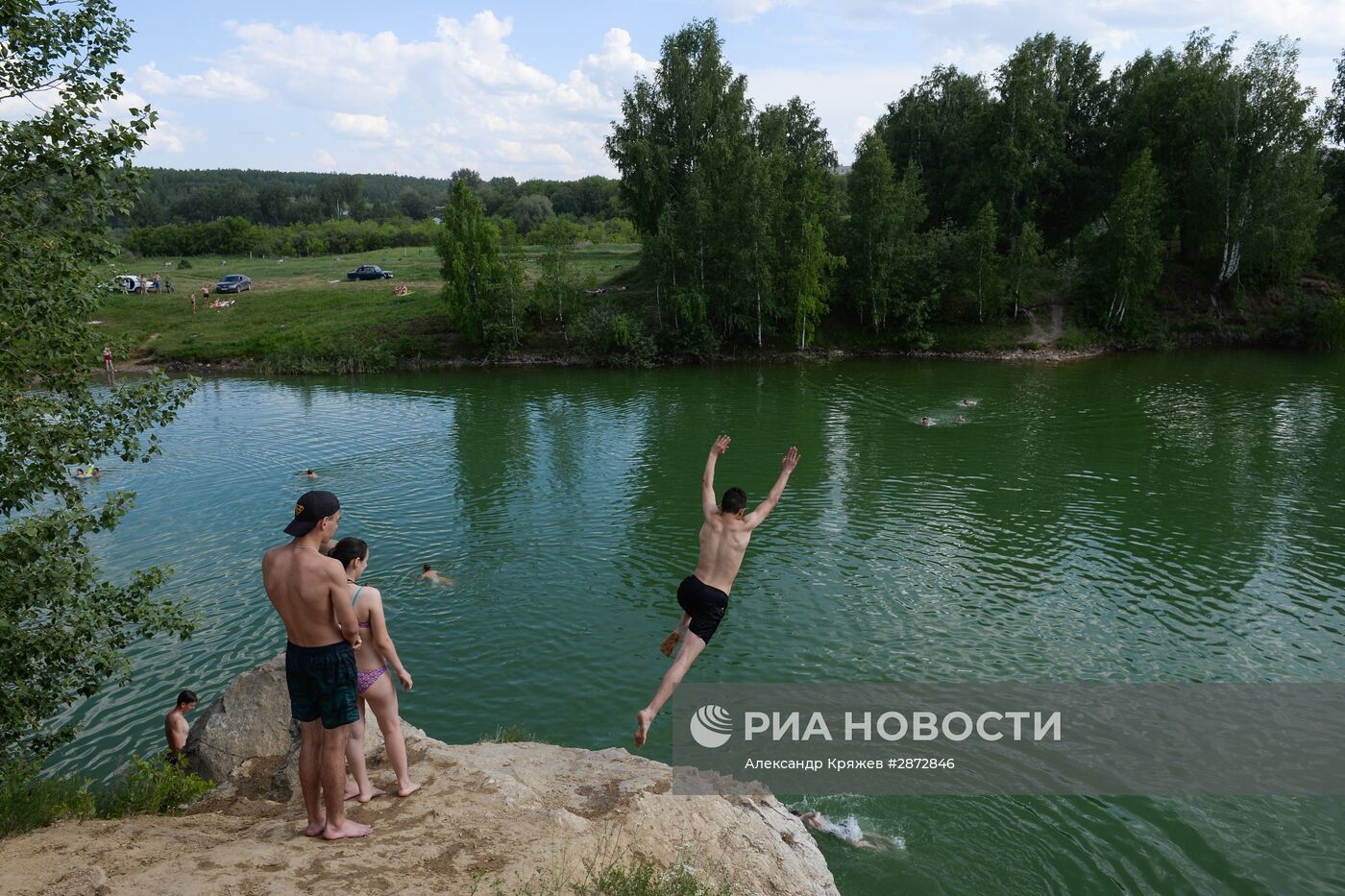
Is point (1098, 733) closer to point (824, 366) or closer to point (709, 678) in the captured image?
point (709, 678)

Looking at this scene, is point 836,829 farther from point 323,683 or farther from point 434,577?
point 434,577

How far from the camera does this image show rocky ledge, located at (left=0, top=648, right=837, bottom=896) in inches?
247

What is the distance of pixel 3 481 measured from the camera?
9234 millimetres

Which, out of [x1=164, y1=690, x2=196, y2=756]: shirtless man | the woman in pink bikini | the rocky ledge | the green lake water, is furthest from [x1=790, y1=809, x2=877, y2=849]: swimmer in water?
[x1=164, y1=690, x2=196, y2=756]: shirtless man

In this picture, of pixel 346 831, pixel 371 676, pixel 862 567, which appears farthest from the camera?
pixel 862 567

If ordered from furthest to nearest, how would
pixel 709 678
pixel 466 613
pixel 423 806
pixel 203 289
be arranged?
pixel 203 289 → pixel 466 613 → pixel 709 678 → pixel 423 806

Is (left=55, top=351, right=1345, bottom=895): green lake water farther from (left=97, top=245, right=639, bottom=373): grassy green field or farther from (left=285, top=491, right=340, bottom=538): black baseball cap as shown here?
(left=97, top=245, right=639, bottom=373): grassy green field

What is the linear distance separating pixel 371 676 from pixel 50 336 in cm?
583

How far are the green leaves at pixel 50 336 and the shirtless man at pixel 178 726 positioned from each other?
1.46 metres

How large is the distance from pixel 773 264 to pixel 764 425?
2264cm

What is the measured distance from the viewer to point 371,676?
7637mm

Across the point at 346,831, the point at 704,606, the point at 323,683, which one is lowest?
the point at 346,831

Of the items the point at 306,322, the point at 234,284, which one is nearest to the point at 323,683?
the point at 306,322

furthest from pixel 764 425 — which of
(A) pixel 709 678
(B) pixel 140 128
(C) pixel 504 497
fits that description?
(B) pixel 140 128
